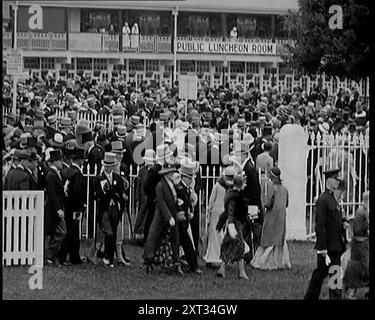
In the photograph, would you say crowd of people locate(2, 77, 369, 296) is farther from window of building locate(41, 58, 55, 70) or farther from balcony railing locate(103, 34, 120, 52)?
balcony railing locate(103, 34, 120, 52)

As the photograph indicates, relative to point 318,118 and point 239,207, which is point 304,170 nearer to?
point 239,207

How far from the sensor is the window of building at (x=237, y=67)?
39.4 feet

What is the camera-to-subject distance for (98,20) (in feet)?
33.9

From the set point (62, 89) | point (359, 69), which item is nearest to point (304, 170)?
point (359, 69)

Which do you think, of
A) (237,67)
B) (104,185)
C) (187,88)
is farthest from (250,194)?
(187,88)

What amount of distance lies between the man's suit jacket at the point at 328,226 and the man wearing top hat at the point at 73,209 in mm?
3108

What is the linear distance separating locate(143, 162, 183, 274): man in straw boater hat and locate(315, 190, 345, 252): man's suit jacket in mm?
2110

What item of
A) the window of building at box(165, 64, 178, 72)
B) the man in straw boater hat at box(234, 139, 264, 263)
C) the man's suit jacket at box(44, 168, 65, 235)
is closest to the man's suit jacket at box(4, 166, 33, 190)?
the man's suit jacket at box(44, 168, 65, 235)

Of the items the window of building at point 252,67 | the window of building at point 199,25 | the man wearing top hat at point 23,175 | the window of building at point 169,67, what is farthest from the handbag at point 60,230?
the window of building at point 252,67

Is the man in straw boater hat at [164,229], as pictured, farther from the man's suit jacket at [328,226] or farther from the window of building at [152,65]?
the man's suit jacket at [328,226]

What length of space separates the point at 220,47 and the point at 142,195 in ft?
7.94

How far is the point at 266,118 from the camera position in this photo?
18.3 meters

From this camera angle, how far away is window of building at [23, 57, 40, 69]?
11907 mm
